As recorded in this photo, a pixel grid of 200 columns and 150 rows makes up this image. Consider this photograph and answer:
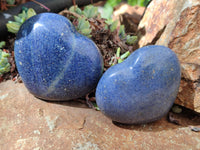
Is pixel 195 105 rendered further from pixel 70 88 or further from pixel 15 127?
pixel 15 127

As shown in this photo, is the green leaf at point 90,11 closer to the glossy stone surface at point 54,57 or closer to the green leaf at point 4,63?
the glossy stone surface at point 54,57

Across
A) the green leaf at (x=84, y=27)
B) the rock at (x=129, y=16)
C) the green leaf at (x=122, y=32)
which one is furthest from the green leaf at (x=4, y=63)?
the rock at (x=129, y=16)

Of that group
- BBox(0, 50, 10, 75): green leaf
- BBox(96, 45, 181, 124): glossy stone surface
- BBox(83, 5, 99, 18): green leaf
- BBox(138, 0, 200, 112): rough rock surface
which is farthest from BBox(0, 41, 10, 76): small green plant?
BBox(138, 0, 200, 112): rough rock surface

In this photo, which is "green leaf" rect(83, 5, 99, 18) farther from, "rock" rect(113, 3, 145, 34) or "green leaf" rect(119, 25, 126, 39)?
"rock" rect(113, 3, 145, 34)

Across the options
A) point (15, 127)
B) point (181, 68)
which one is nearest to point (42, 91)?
point (15, 127)

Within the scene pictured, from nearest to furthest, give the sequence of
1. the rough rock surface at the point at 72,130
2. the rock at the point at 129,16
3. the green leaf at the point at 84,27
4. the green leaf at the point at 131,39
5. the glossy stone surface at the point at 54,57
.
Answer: the rough rock surface at the point at 72,130 → the glossy stone surface at the point at 54,57 → the green leaf at the point at 84,27 → the green leaf at the point at 131,39 → the rock at the point at 129,16

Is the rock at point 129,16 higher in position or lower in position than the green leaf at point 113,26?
lower
